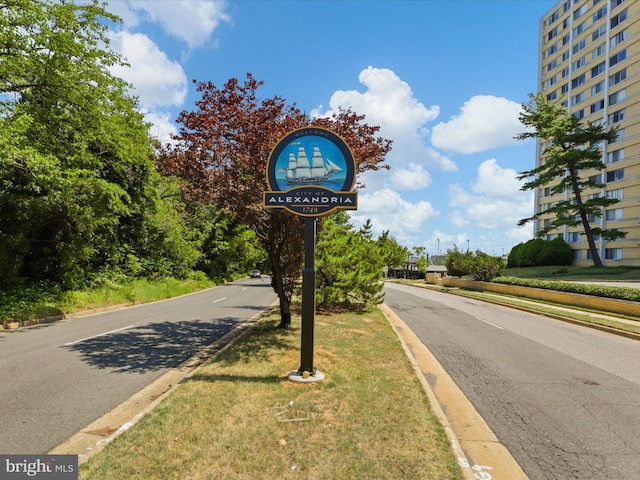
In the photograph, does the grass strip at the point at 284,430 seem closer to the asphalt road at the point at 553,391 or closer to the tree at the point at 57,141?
the asphalt road at the point at 553,391

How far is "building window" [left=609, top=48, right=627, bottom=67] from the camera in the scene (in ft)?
164

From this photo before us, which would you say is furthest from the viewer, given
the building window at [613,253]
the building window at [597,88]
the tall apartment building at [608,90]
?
the building window at [597,88]

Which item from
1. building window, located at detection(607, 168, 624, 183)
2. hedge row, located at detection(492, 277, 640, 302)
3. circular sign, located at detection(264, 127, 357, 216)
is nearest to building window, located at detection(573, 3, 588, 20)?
building window, located at detection(607, 168, 624, 183)

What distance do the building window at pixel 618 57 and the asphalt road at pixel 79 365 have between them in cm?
6153

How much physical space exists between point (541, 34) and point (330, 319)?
76.9 meters

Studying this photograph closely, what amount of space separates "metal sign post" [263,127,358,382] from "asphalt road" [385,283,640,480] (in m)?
3.43

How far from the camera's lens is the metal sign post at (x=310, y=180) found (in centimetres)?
716

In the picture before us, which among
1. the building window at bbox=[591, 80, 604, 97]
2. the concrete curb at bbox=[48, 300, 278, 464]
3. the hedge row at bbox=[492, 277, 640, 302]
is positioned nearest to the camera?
the concrete curb at bbox=[48, 300, 278, 464]

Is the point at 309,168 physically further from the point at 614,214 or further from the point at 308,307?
the point at 614,214

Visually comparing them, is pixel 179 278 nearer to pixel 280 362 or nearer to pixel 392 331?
pixel 392 331

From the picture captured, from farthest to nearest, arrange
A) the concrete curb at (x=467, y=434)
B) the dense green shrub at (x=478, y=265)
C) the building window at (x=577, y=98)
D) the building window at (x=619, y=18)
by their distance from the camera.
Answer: the building window at (x=577, y=98) → the building window at (x=619, y=18) → the dense green shrub at (x=478, y=265) → the concrete curb at (x=467, y=434)

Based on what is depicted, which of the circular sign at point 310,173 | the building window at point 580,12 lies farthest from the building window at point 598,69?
the circular sign at point 310,173

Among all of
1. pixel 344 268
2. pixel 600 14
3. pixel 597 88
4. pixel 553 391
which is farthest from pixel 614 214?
pixel 553 391
